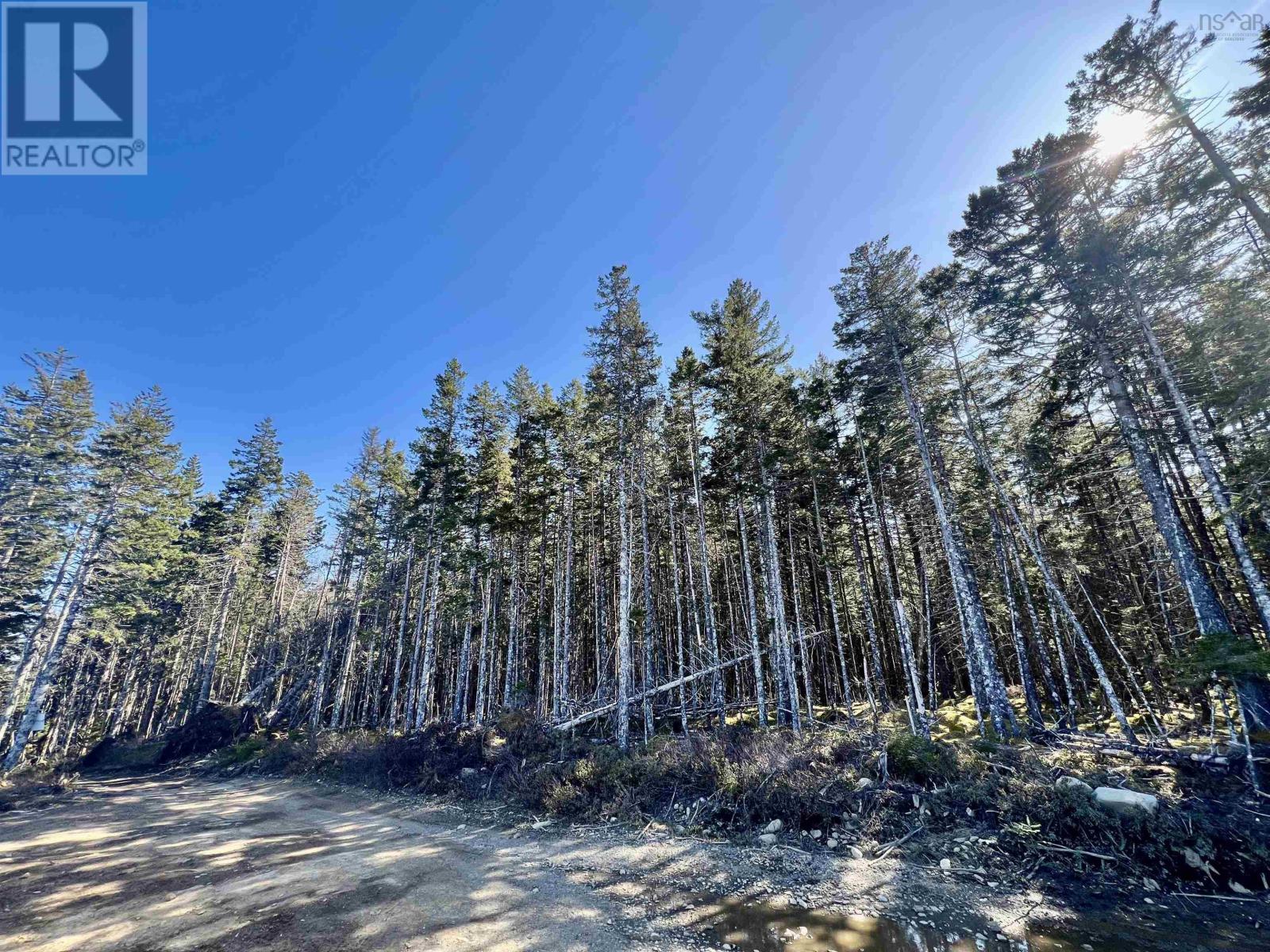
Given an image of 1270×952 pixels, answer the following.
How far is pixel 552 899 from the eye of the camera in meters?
6.39

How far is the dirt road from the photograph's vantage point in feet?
17.8

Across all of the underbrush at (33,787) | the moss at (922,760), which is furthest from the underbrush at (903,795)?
the underbrush at (33,787)

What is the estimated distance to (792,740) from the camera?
11781 mm

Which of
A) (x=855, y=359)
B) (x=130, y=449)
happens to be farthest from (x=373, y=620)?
(x=855, y=359)

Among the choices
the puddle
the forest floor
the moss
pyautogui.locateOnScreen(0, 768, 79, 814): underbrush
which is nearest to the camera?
the puddle

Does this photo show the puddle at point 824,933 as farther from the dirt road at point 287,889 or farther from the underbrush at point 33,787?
the underbrush at point 33,787

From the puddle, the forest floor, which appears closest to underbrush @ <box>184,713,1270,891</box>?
the forest floor

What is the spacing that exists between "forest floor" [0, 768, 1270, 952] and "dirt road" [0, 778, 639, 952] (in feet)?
0.12

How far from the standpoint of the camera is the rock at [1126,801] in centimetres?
701

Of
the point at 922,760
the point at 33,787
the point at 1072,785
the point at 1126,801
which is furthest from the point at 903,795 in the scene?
the point at 33,787

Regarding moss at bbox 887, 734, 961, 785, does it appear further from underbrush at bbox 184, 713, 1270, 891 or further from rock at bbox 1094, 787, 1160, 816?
rock at bbox 1094, 787, 1160, 816

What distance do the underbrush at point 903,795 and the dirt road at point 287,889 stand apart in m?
2.41

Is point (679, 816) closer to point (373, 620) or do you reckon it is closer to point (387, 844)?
point (387, 844)

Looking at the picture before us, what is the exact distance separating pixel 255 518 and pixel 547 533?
23.5 metres
